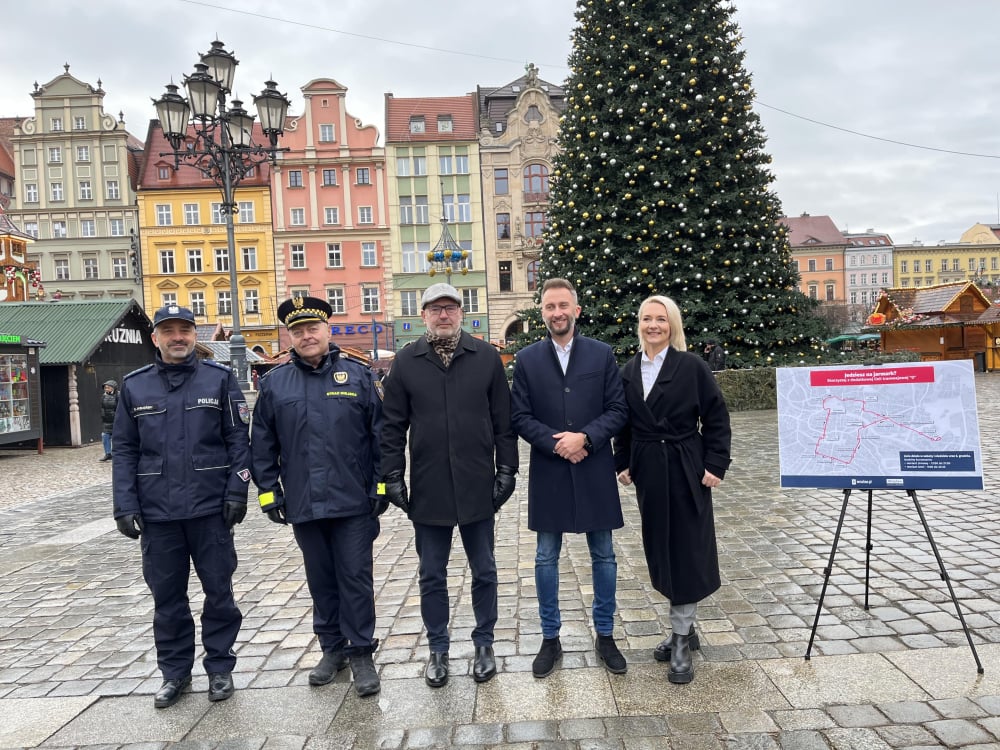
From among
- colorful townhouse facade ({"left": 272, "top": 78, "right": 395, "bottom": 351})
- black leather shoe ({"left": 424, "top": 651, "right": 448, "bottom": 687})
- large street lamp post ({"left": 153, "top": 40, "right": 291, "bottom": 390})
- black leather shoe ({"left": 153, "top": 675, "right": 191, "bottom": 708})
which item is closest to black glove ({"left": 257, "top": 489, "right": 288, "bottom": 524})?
black leather shoe ({"left": 153, "top": 675, "right": 191, "bottom": 708})

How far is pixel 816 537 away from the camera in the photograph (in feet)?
20.5

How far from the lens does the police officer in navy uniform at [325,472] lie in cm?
382

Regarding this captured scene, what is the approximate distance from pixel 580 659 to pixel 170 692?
211 centimetres

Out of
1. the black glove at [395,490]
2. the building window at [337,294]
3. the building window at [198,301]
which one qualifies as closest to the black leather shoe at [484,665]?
the black glove at [395,490]

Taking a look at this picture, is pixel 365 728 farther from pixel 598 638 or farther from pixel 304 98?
pixel 304 98

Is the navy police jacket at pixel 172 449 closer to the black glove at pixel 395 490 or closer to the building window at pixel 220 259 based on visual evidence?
the black glove at pixel 395 490

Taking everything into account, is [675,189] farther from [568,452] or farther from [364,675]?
[364,675]

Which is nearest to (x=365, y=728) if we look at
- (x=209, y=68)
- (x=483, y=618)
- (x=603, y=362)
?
(x=483, y=618)

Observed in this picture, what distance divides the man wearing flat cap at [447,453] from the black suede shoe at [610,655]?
0.58m

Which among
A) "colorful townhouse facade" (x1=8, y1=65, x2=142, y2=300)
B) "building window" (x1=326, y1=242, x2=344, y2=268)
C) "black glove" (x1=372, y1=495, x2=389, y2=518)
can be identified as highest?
"colorful townhouse facade" (x1=8, y1=65, x2=142, y2=300)

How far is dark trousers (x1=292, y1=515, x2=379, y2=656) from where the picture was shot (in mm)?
3850

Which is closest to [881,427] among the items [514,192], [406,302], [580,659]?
[580,659]

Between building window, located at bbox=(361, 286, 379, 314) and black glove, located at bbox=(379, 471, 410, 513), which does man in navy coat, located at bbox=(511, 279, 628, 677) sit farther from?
building window, located at bbox=(361, 286, 379, 314)

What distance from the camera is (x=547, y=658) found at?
3.83 m
